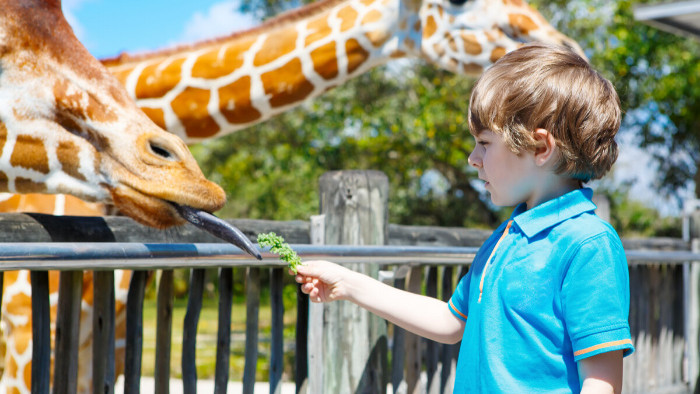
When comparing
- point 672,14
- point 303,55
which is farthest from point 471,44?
point 672,14

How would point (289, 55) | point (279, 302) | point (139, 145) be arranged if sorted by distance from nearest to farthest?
point (139, 145), point (279, 302), point (289, 55)

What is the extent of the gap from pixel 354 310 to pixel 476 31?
10.3 ft

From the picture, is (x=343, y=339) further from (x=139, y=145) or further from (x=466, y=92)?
(x=466, y=92)

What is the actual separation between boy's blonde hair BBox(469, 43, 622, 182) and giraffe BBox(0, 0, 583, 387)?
3019 millimetres

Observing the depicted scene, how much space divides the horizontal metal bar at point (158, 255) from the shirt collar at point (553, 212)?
77 centimetres

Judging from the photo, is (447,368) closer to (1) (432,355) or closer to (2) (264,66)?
(1) (432,355)

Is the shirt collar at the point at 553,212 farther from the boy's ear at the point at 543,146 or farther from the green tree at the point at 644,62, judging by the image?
the green tree at the point at 644,62

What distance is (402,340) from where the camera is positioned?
9.72 feet

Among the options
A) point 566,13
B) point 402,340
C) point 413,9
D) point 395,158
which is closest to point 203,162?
point 395,158

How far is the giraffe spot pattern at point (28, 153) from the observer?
2283mm

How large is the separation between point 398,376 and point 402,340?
0.14m

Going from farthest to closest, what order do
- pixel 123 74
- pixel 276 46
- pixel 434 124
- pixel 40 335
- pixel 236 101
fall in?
pixel 434 124 → pixel 276 46 → pixel 236 101 → pixel 123 74 → pixel 40 335

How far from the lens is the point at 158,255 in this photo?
192 cm

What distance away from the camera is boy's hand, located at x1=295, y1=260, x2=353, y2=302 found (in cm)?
184
